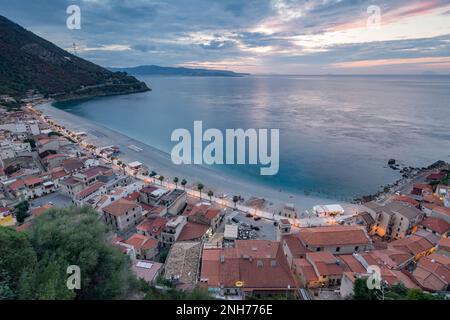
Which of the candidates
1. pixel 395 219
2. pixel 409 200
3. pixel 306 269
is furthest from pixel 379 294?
pixel 409 200

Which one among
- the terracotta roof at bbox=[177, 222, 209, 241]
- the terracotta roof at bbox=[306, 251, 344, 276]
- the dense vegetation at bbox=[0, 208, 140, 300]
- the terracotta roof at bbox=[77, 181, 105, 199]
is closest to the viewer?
the dense vegetation at bbox=[0, 208, 140, 300]

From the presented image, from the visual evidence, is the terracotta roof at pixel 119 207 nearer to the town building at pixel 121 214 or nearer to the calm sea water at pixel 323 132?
the town building at pixel 121 214

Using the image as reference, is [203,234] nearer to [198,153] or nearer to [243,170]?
[243,170]

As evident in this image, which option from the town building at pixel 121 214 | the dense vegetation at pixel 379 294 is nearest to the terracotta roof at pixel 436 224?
the dense vegetation at pixel 379 294

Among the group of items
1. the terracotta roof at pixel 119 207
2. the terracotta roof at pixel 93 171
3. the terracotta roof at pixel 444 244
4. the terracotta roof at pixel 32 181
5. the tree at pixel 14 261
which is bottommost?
the terracotta roof at pixel 444 244

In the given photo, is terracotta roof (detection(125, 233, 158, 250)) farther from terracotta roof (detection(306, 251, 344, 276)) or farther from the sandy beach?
the sandy beach

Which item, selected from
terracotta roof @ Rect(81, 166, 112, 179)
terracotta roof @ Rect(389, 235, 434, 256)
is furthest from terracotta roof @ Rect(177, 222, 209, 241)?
terracotta roof @ Rect(389, 235, 434, 256)
